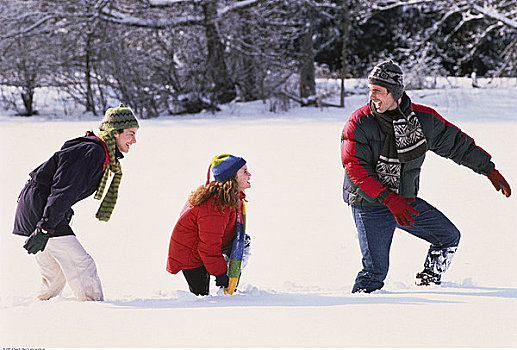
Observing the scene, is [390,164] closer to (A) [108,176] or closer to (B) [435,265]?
(B) [435,265]

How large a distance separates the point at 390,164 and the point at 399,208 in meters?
0.28

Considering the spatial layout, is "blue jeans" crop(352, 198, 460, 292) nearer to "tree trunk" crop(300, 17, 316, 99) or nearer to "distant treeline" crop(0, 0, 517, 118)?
"distant treeline" crop(0, 0, 517, 118)

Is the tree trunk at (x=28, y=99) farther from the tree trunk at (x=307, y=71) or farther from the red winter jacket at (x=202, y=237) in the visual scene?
the red winter jacket at (x=202, y=237)

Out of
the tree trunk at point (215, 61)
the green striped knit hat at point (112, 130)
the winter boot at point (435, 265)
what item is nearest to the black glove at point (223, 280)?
the green striped knit hat at point (112, 130)

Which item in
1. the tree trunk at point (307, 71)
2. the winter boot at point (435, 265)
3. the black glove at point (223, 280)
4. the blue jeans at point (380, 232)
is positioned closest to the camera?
the black glove at point (223, 280)

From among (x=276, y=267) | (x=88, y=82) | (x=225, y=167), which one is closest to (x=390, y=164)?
(x=225, y=167)

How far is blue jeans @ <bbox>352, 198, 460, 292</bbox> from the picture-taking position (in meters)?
3.66

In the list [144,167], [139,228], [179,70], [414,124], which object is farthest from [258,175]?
[179,70]

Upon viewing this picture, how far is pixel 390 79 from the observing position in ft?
11.6

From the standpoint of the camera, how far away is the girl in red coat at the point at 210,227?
343 centimetres

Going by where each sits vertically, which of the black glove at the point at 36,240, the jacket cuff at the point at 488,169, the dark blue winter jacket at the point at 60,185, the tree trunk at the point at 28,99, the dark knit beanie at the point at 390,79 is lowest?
the tree trunk at the point at 28,99

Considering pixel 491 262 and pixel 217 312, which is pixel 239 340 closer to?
pixel 217 312

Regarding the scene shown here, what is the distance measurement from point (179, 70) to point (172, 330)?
515 inches

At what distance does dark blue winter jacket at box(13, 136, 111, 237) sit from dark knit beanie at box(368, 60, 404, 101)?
1.54 m
